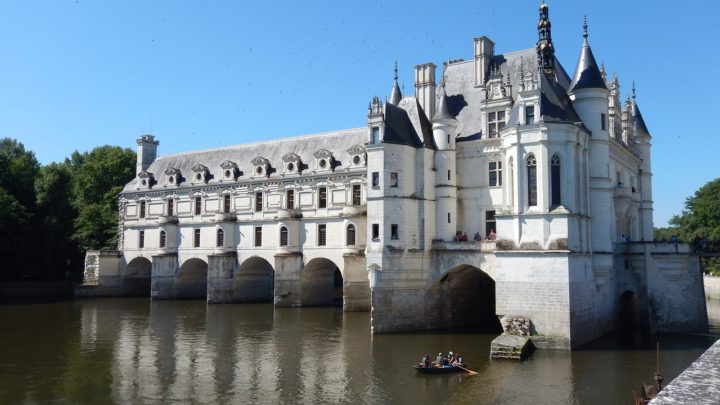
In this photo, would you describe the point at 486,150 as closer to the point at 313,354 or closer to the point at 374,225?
the point at 374,225

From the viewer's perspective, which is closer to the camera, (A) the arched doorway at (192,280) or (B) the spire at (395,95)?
(B) the spire at (395,95)

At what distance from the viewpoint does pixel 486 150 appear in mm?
29781

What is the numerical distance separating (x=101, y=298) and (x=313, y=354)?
1252 inches

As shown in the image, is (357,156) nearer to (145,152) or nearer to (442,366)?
(442,366)

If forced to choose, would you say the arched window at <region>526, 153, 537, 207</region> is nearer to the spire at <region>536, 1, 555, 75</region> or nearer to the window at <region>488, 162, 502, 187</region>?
the window at <region>488, 162, 502, 187</region>

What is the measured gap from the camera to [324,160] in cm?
4041

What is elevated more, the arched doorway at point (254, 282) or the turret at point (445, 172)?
the turret at point (445, 172)

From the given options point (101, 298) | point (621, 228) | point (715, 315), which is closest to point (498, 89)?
point (621, 228)

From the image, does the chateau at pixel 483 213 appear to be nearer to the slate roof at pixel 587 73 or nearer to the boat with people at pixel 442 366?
the slate roof at pixel 587 73

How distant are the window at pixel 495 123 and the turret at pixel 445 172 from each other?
1.79 m

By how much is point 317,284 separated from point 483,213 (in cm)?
1593

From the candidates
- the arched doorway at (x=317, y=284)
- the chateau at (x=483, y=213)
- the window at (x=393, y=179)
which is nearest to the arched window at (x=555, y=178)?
the chateau at (x=483, y=213)

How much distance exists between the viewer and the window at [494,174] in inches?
1163

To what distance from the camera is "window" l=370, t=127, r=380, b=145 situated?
2920 cm
